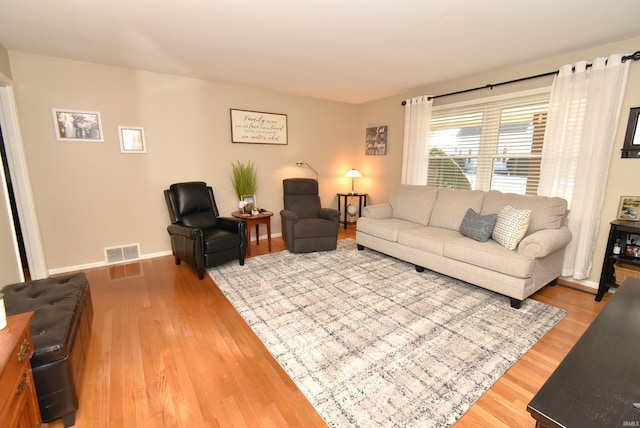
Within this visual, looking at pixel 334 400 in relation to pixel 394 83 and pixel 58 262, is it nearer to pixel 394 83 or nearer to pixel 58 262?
pixel 58 262

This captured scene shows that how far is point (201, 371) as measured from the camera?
178 cm

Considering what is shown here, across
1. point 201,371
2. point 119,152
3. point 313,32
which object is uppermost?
point 313,32

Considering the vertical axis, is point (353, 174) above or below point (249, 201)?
above

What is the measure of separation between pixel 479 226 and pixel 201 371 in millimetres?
2793

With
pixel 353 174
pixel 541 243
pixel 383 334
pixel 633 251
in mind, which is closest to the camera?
pixel 383 334

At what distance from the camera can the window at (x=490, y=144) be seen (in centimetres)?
332

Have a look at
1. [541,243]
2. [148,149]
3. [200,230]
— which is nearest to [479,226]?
[541,243]

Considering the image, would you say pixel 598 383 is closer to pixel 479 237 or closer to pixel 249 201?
pixel 479 237

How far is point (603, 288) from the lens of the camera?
2645mm

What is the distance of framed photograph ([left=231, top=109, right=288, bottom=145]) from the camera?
A: 4.25 m

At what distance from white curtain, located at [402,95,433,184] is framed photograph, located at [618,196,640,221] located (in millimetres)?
2146

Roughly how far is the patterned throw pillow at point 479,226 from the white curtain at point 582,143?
0.80m

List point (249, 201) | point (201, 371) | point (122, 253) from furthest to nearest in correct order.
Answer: point (249, 201)
point (122, 253)
point (201, 371)

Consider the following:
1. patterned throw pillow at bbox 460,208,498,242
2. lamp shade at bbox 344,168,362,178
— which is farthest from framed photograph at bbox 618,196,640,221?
lamp shade at bbox 344,168,362,178
